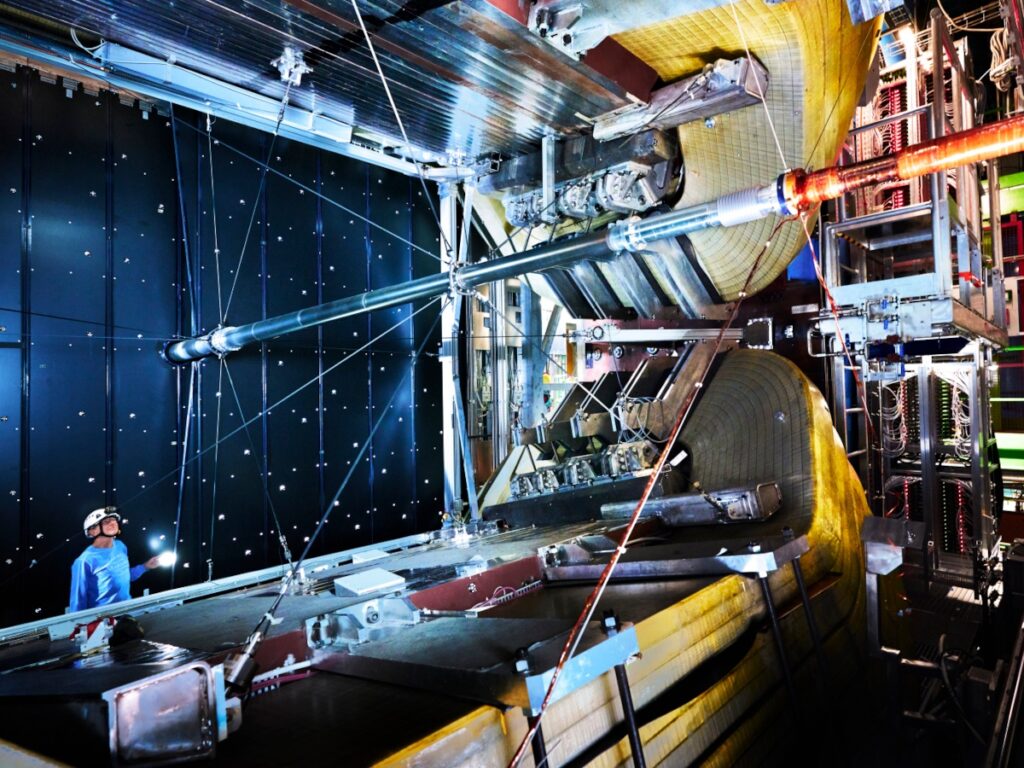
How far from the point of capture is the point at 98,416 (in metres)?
5.28

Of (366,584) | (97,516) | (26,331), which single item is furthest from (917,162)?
(26,331)

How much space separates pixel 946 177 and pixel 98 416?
754 centimetres

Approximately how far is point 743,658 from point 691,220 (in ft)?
6.58

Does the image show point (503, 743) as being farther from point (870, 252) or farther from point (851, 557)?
point (870, 252)

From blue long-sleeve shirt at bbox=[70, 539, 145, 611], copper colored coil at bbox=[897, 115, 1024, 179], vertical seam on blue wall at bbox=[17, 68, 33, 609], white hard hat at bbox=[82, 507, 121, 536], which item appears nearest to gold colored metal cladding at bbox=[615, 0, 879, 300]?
copper colored coil at bbox=[897, 115, 1024, 179]

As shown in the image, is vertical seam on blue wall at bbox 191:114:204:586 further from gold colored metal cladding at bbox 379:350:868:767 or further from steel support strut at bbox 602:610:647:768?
steel support strut at bbox 602:610:647:768

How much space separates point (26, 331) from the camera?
4895 mm

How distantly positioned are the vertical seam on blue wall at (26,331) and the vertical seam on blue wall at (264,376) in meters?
1.80

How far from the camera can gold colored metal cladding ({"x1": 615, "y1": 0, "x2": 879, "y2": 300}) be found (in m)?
4.43

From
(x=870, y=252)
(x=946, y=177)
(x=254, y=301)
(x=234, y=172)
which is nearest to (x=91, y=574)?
(x=254, y=301)

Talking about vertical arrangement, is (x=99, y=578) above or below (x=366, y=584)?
below

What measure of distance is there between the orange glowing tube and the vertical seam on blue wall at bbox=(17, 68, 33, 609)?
17.1 feet

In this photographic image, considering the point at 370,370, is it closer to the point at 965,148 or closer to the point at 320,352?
the point at 320,352

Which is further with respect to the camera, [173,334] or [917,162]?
[173,334]
